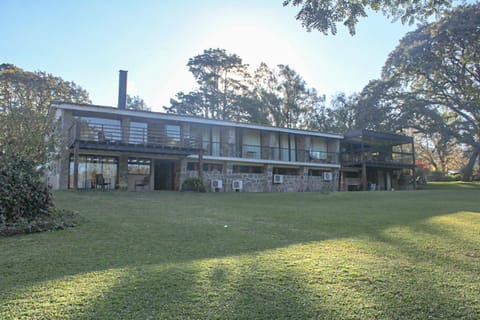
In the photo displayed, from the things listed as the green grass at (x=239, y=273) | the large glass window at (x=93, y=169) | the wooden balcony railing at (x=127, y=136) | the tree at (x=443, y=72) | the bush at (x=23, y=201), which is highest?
the tree at (x=443, y=72)

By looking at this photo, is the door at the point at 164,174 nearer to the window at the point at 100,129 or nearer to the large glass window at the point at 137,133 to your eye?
the large glass window at the point at 137,133

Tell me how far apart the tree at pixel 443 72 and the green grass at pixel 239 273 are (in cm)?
2279

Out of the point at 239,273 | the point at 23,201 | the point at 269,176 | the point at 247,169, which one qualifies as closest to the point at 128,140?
the point at 247,169

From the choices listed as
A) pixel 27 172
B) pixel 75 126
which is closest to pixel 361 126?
pixel 75 126

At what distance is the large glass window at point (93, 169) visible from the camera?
668 inches

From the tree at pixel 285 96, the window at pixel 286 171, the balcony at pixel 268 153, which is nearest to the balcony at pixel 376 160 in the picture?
the balcony at pixel 268 153

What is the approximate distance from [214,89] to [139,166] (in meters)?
19.2

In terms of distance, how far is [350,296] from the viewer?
2.89m

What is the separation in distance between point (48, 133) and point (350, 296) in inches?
388

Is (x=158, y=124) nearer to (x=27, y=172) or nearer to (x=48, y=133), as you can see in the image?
(x=48, y=133)

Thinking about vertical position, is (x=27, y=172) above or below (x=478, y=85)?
below

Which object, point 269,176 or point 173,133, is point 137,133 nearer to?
point 173,133

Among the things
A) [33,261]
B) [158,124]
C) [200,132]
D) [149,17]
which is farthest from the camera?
[200,132]

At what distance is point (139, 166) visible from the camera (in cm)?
1866
